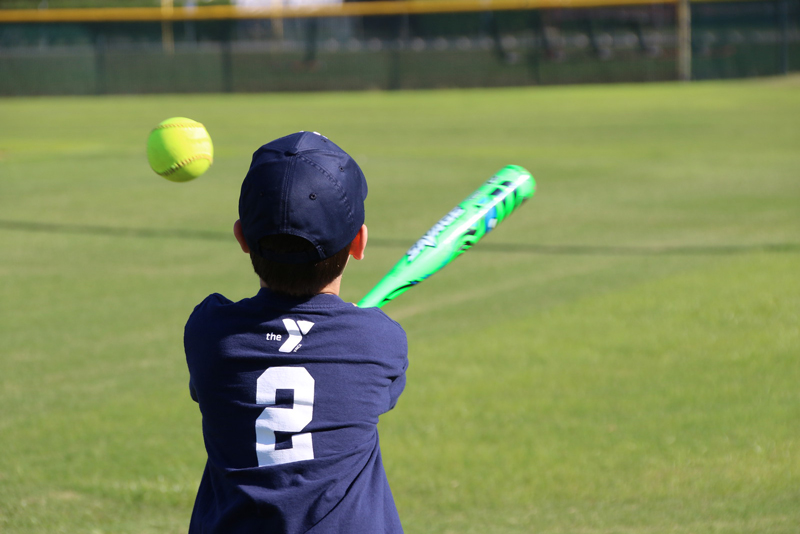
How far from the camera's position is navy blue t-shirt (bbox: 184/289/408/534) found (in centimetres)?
185

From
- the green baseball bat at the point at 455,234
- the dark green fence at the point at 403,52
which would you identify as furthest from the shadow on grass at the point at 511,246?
the dark green fence at the point at 403,52

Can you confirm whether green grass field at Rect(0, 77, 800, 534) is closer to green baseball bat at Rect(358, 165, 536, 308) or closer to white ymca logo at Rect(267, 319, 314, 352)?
green baseball bat at Rect(358, 165, 536, 308)

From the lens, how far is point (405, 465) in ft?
13.4

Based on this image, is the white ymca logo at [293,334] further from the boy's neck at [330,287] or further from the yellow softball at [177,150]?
the yellow softball at [177,150]

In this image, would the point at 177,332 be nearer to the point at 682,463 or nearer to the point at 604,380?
the point at 604,380

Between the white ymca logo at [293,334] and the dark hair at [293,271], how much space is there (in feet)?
0.26

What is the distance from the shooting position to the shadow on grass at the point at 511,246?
8250mm

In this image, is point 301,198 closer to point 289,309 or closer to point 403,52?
point 289,309

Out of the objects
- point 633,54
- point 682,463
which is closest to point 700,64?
point 633,54

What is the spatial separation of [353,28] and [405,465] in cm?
3325

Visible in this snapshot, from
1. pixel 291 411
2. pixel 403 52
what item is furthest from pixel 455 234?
pixel 403 52

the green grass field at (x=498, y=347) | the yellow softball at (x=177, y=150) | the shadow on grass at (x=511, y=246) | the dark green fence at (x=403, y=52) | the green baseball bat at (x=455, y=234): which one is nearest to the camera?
the green baseball bat at (x=455, y=234)

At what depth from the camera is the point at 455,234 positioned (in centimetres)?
265

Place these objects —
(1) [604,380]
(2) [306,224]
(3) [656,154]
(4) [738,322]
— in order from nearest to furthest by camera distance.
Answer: (2) [306,224], (1) [604,380], (4) [738,322], (3) [656,154]
